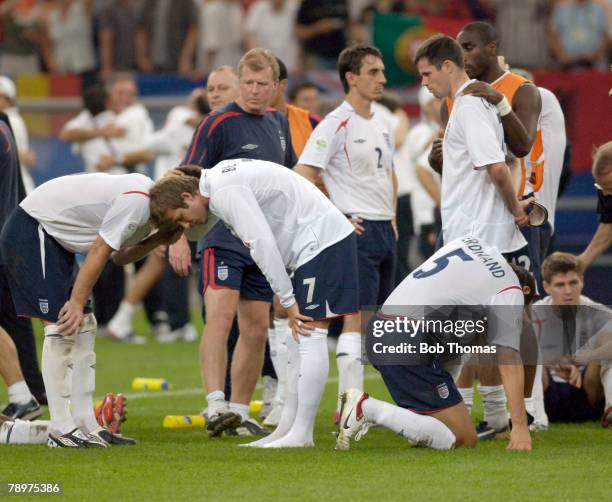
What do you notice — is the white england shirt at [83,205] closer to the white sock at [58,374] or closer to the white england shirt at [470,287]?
the white sock at [58,374]

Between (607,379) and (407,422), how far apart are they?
202 cm

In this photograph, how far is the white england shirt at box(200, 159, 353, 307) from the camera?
24.3 feet

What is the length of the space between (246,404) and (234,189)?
5.50 feet

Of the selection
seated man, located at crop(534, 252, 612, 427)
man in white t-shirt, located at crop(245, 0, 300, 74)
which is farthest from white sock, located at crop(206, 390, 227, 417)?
man in white t-shirt, located at crop(245, 0, 300, 74)

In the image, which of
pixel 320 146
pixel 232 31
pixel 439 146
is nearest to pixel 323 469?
pixel 439 146

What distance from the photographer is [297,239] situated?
7.77 m

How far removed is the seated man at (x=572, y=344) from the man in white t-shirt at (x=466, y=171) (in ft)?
2.75

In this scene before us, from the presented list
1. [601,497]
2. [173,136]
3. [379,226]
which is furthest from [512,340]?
[173,136]

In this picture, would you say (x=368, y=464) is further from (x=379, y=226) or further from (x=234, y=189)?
(x=379, y=226)

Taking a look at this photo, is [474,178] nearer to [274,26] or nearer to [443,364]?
[443,364]

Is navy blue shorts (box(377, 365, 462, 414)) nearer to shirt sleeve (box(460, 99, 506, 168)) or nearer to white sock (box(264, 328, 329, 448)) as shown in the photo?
white sock (box(264, 328, 329, 448))

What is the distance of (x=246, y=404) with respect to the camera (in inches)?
338

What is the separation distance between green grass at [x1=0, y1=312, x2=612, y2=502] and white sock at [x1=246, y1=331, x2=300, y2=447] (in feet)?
0.70

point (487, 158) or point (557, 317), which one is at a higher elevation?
point (487, 158)
